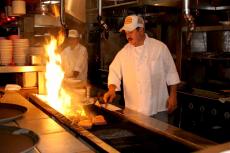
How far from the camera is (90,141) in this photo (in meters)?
1.88

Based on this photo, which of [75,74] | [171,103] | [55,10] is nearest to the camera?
[171,103]

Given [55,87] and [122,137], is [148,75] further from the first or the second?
[122,137]

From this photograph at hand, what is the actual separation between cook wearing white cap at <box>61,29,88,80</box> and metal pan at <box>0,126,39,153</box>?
16.3ft

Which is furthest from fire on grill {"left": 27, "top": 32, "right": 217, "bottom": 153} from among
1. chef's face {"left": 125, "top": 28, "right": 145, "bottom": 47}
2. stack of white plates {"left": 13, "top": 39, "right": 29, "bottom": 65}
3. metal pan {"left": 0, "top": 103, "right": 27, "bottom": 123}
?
chef's face {"left": 125, "top": 28, "right": 145, "bottom": 47}

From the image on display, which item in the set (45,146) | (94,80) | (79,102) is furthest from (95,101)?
(94,80)

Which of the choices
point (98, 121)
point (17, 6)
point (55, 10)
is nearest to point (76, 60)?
point (55, 10)

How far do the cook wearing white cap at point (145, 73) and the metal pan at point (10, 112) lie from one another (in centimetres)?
159

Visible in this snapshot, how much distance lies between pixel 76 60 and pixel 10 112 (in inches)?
184

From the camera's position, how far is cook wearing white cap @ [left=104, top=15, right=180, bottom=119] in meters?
3.78

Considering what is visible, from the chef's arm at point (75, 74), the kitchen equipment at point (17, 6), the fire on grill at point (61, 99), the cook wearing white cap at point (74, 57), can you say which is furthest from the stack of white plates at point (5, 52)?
the cook wearing white cap at point (74, 57)

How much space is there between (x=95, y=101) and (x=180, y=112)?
1.79m

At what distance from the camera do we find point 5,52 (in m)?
3.80

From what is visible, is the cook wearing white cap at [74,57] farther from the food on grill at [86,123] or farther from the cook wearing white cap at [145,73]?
the food on grill at [86,123]

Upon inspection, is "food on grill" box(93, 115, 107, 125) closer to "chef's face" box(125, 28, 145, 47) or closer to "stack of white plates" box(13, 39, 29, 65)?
"chef's face" box(125, 28, 145, 47)
